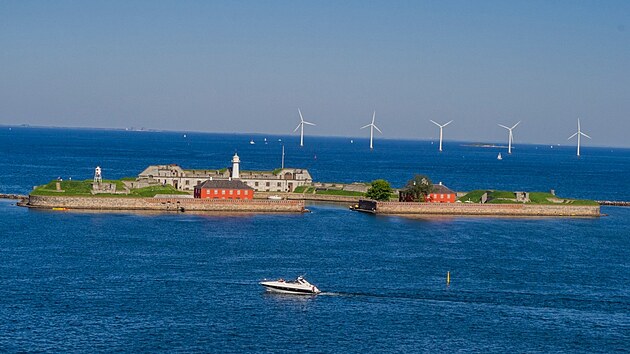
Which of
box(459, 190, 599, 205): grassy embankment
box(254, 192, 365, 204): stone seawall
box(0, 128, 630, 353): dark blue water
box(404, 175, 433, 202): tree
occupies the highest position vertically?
box(404, 175, 433, 202): tree

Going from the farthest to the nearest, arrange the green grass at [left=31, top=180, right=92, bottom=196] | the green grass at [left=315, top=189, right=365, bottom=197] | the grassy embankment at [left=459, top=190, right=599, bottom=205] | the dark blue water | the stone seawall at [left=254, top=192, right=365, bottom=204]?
1. the green grass at [left=315, top=189, right=365, bottom=197]
2. the stone seawall at [left=254, top=192, right=365, bottom=204]
3. the grassy embankment at [left=459, top=190, right=599, bottom=205]
4. the green grass at [left=31, top=180, right=92, bottom=196]
5. the dark blue water

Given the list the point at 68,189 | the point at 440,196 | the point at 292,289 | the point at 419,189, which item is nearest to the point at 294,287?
the point at 292,289

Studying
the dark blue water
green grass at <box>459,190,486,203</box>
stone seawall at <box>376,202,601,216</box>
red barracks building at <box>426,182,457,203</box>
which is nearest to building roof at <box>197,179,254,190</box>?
the dark blue water

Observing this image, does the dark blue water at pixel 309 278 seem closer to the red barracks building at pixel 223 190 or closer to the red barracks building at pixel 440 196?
the red barracks building at pixel 223 190

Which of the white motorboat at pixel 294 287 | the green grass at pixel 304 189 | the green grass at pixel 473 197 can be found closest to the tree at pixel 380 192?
the green grass at pixel 473 197

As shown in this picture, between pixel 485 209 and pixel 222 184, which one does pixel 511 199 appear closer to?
pixel 485 209

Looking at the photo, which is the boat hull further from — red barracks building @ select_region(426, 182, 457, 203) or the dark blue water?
red barracks building @ select_region(426, 182, 457, 203)
